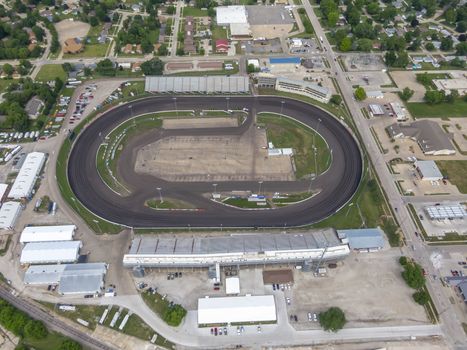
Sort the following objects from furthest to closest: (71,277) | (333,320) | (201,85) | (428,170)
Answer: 1. (201,85)
2. (428,170)
3. (71,277)
4. (333,320)

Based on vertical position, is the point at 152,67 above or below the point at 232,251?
above

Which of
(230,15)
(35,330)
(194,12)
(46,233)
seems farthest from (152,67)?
(35,330)

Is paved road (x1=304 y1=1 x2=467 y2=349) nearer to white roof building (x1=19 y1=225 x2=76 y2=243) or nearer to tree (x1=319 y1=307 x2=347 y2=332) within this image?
tree (x1=319 y1=307 x2=347 y2=332)

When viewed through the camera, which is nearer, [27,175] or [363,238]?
[363,238]

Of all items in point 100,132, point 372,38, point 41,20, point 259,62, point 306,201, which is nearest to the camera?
point 306,201

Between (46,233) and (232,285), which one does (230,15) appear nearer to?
(46,233)

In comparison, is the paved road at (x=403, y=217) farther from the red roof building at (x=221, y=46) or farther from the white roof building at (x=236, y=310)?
the red roof building at (x=221, y=46)

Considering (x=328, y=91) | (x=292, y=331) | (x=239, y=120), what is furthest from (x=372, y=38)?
(x=292, y=331)

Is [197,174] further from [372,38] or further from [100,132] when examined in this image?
[372,38]
